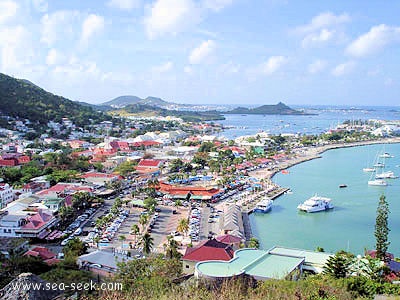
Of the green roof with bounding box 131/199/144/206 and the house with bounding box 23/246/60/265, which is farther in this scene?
the green roof with bounding box 131/199/144/206

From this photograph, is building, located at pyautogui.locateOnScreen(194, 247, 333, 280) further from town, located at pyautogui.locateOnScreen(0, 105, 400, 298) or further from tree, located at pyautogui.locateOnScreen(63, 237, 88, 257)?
tree, located at pyautogui.locateOnScreen(63, 237, 88, 257)

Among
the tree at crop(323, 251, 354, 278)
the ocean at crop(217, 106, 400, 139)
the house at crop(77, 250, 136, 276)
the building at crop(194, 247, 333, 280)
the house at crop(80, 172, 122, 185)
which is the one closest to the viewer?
the building at crop(194, 247, 333, 280)

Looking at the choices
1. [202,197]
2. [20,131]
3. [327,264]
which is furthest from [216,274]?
[20,131]

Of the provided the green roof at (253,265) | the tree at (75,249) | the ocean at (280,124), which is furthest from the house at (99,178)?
the ocean at (280,124)

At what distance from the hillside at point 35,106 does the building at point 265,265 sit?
23305mm

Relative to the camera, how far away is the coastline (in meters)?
17.9

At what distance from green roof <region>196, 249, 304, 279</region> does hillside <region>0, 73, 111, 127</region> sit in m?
23.4

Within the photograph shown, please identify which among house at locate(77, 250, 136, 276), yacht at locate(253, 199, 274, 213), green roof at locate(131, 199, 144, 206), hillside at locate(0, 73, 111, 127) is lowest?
yacht at locate(253, 199, 274, 213)

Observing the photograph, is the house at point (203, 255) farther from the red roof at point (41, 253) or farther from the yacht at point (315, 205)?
the yacht at point (315, 205)

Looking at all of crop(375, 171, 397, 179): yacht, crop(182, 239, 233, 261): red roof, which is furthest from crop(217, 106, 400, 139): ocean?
crop(182, 239, 233, 261): red roof

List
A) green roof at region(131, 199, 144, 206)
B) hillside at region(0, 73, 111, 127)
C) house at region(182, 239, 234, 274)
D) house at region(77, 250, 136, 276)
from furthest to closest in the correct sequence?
hillside at region(0, 73, 111, 127) → green roof at region(131, 199, 144, 206) → house at region(182, 239, 234, 274) → house at region(77, 250, 136, 276)

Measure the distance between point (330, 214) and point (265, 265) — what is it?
6979 mm

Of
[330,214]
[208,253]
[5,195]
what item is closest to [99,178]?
[5,195]

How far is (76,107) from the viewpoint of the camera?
36625 millimetres
